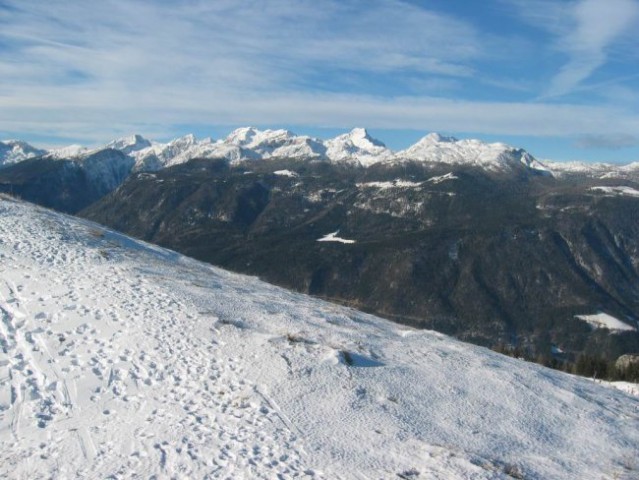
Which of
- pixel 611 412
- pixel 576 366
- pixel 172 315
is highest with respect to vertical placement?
pixel 172 315

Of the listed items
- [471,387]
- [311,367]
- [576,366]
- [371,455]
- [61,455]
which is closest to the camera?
[61,455]

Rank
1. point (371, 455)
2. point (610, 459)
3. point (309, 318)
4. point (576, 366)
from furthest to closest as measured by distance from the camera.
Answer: point (576, 366) < point (309, 318) < point (610, 459) < point (371, 455)

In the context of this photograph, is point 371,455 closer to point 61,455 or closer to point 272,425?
point 272,425

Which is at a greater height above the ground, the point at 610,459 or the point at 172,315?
the point at 172,315


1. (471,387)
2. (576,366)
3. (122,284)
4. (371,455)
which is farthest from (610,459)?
(576,366)

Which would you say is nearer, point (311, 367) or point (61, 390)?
point (61, 390)

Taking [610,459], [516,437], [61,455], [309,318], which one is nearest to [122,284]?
[309,318]
